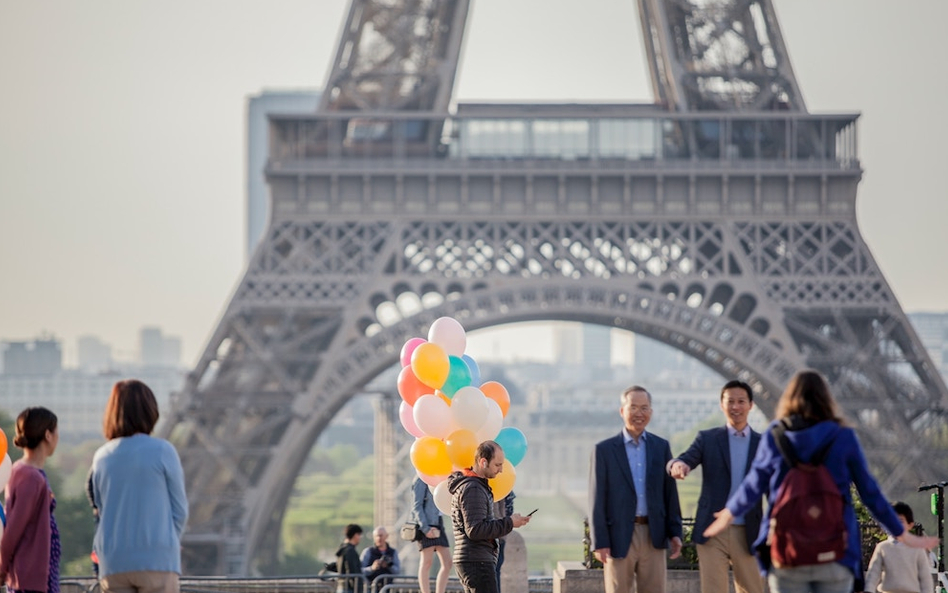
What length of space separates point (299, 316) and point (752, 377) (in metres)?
9.05

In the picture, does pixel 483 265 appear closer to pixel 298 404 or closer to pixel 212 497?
pixel 298 404

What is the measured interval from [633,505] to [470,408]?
233 centimetres

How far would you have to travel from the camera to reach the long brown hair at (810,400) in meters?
7.72

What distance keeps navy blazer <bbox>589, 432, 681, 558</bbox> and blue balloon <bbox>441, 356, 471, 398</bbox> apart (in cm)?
295

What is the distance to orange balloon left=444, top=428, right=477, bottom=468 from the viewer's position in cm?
Result: 1208

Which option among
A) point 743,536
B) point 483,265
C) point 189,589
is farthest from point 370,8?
point 743,536

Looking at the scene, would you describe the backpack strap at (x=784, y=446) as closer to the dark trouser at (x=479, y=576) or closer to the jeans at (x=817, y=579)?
the jeans at (x=817, y=579)

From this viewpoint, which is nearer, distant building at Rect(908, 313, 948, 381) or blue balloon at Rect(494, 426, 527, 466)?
blue balloon at Rect(494, 426, 527, 466)

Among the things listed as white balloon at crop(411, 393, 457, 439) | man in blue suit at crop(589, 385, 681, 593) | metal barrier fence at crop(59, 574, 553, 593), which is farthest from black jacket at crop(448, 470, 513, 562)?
metal barrier fence at crop(59, 574, 553, 593)

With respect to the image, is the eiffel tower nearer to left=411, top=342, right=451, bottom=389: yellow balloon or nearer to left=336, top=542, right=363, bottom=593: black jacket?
left=336, top=542, right=363, bottom=593: black jacket

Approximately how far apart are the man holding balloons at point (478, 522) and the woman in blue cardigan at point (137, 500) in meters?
1.93

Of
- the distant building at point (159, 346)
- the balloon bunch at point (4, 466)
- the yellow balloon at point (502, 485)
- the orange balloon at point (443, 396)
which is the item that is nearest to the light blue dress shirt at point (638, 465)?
the yellow balloon at point (502, 485)

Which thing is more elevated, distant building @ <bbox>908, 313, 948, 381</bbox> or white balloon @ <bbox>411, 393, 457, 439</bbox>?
distant building @ <bbox>908, 313, 948, 381</bbox>

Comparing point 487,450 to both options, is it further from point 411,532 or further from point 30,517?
point 411,532
